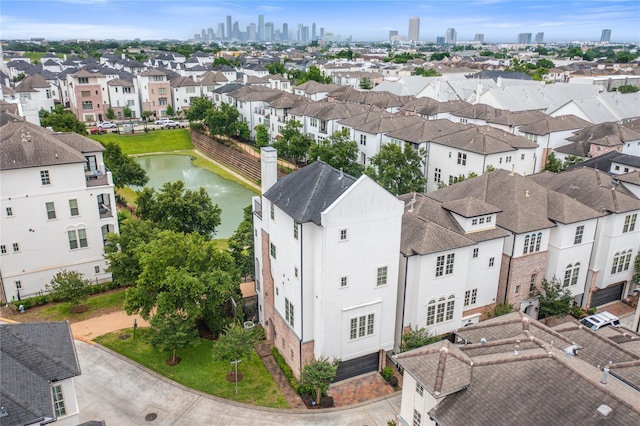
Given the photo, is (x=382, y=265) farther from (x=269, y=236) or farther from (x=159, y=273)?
(x=159, y=273)

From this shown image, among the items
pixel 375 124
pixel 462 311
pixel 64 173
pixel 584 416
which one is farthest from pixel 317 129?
pixel 584 416

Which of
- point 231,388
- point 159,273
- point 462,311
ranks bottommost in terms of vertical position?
point 231,388

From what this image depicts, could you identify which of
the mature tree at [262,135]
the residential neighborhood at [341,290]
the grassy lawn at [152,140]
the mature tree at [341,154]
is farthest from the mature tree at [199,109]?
the residential neighborhood at [341,290]

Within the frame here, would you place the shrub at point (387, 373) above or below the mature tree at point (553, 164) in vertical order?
below

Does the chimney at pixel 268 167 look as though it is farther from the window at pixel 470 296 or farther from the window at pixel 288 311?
the window at pixel 470 296

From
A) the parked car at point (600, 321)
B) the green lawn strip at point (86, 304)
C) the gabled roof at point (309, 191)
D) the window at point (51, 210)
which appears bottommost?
the green lawn strip at point (86, 304)

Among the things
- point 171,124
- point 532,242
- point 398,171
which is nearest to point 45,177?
point 398,171
